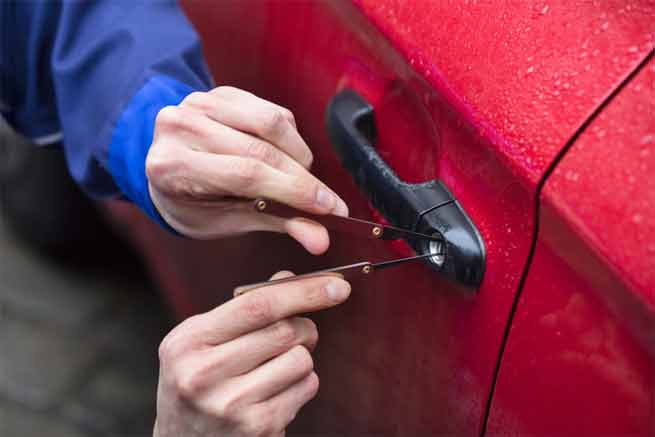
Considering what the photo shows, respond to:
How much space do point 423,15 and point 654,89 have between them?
1.00 feet

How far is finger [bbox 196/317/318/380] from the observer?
Answer: 38.5 inches

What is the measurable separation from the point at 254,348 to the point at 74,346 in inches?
54.2

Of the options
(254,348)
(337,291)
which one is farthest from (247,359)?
(337,291)

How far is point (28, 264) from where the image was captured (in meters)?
2.46

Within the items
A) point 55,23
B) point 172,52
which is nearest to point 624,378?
point 172,52

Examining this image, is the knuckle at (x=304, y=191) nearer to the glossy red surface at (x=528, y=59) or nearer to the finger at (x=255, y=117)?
the finger at (x=255, y=117)

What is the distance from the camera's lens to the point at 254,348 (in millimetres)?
987

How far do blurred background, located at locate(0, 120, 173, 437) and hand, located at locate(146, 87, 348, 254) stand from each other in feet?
3.79

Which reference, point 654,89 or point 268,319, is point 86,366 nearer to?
point 268,319

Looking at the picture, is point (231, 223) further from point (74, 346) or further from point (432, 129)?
point (74, 346)

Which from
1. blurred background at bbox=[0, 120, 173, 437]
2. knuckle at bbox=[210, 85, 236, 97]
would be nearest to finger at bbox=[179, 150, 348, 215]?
knuckle at bbox=[210, 85, 236, 97]

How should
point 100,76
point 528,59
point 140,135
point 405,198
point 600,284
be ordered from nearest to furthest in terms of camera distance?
1. point 600,284
2. point 528,59
3. point 405,198
4. point 140,135
5. point 100,76

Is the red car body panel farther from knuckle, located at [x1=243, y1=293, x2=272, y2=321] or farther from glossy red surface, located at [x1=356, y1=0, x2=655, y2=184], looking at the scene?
knuckle, located at [x1=243, y1=293, x2=272, y2=321]

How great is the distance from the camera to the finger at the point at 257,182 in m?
0.94
